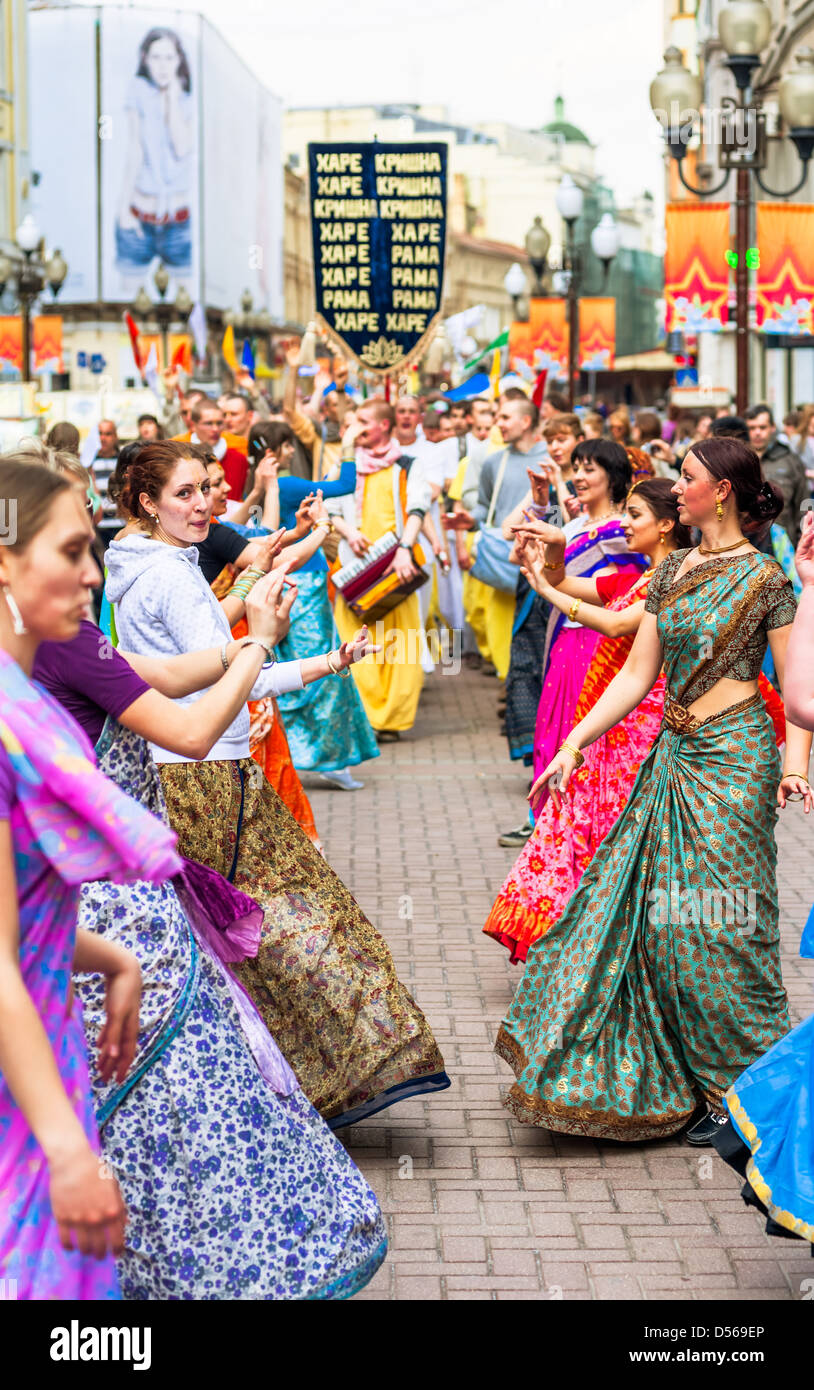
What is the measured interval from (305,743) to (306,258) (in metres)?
85.1

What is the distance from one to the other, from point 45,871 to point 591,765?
12.4 feet

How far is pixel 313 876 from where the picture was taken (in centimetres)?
458

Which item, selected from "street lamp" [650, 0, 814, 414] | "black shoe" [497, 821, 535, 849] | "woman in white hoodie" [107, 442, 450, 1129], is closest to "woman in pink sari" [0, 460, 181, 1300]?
"woman in white hoodie" [107, 442, 450, 1129]

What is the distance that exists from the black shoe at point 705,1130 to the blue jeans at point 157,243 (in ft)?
208

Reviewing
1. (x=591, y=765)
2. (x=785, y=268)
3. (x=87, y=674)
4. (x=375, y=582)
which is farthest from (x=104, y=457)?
(x=87, y=674)

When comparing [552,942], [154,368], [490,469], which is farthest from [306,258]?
[552,942]

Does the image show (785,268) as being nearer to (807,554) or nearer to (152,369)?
(152,369)

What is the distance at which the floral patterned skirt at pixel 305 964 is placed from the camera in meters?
4.35

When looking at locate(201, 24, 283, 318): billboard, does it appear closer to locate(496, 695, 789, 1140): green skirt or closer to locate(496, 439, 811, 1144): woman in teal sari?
locate(496, 439, 811, 1144): woman in teal sari

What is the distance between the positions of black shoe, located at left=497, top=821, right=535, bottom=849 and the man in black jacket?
3.57 metres

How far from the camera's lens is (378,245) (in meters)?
14.8

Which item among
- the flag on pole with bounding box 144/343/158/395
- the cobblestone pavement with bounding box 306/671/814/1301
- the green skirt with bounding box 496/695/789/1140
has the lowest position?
the cobblestone pavement with bounding box 306/671/814/1301

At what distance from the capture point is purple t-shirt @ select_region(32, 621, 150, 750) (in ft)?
10.4

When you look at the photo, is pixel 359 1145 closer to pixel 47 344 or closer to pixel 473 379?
pixel 473 379
